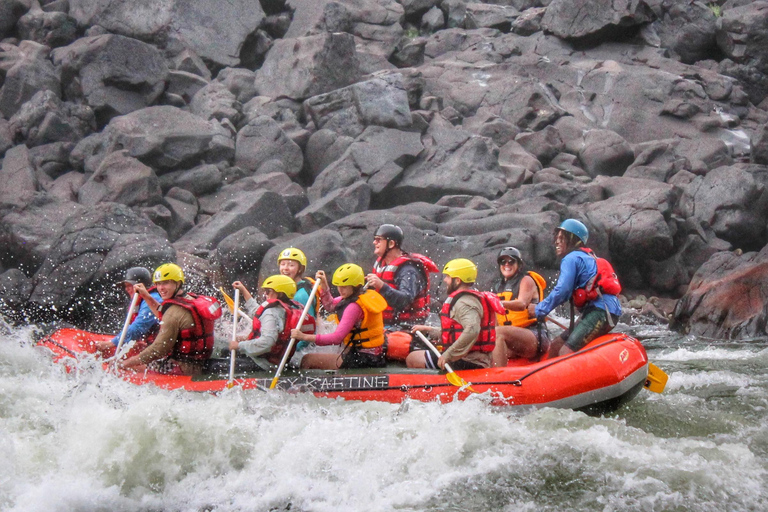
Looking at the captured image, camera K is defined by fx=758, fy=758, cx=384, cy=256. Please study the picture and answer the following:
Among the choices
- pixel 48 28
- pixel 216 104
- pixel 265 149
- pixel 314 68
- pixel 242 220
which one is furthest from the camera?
pixel 48 28

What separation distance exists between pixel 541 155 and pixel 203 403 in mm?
18230

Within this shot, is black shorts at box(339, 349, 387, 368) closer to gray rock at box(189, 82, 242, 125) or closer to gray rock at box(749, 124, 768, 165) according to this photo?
gray rock at box(189, 82, 242, 125)

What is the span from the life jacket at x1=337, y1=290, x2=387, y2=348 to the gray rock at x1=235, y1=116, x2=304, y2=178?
14682mm

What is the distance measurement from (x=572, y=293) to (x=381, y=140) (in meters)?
14.6

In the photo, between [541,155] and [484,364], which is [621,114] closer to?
[541,155]

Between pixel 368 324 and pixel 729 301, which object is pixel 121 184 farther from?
pixel 729 301

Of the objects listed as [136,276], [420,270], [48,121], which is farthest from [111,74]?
[420,270]

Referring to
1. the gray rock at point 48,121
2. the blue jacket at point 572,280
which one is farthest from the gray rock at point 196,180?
the blue jacket at point 572,280

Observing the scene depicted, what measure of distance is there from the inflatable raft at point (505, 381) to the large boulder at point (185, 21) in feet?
70.9

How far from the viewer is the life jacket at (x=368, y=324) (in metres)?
7.44

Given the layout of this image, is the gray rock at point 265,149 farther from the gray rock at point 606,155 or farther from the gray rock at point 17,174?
the gray rock at point 606,155

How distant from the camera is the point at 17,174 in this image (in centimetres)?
1977

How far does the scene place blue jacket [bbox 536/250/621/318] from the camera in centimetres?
756

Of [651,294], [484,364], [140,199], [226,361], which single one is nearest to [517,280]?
[484,364]
